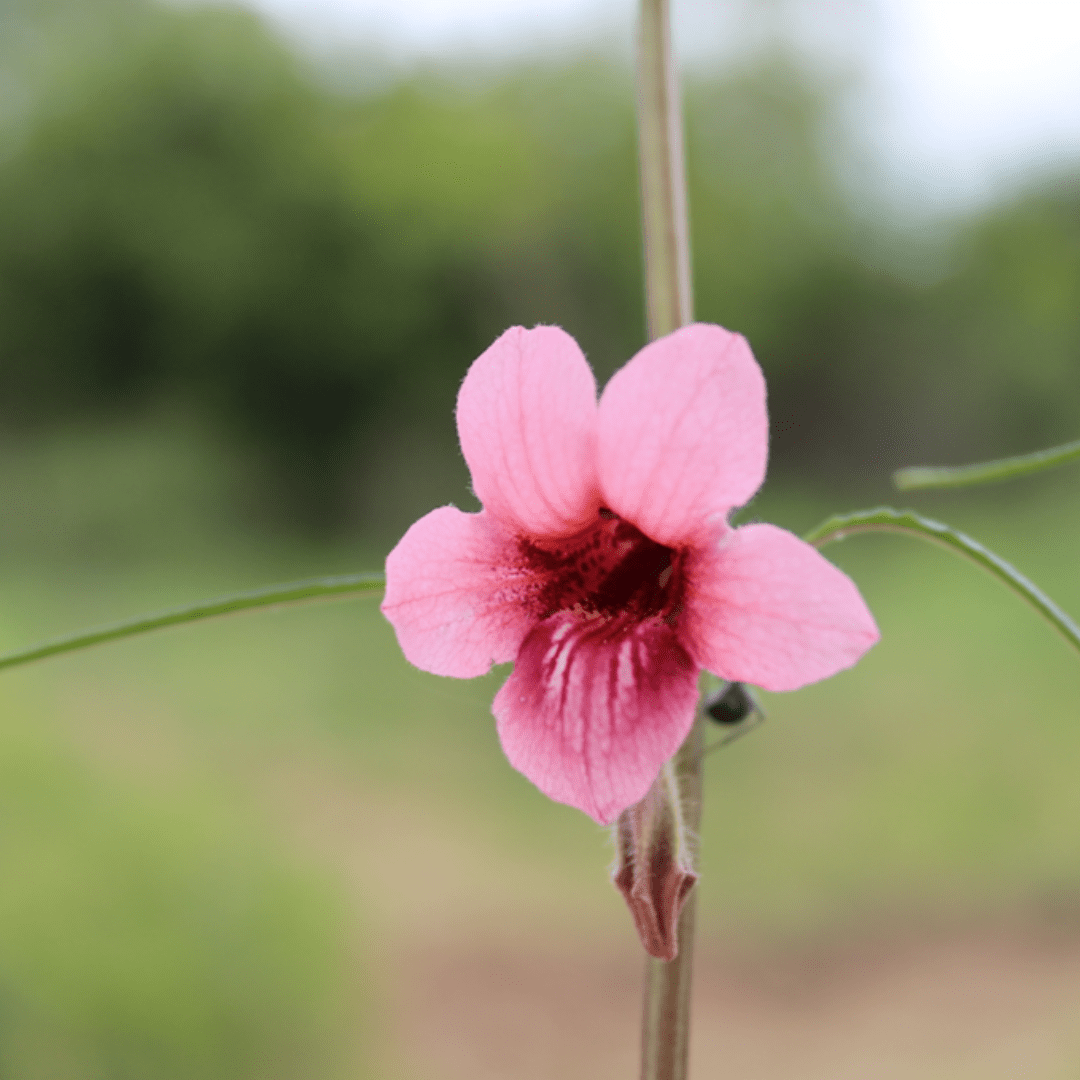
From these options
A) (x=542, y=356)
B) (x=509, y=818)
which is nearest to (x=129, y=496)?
(x=509, y=818)

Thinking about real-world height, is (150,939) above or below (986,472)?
below

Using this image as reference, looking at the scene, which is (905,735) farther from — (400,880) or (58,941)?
(58,941)

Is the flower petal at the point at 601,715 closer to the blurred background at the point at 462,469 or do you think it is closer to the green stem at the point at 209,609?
the green stem at the point at 209,609

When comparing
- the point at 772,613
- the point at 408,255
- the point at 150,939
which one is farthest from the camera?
the point at 408,255

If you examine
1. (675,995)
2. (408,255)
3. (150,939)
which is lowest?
(150,939)

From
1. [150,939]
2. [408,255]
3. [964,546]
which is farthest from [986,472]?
[408,255]

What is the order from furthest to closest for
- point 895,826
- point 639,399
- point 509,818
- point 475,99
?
point 475,99, point 509,818, point 895,826, point 639,399

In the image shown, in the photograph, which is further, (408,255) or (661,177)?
(408,255)

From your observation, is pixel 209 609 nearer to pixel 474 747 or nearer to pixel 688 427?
pixel 688 427
